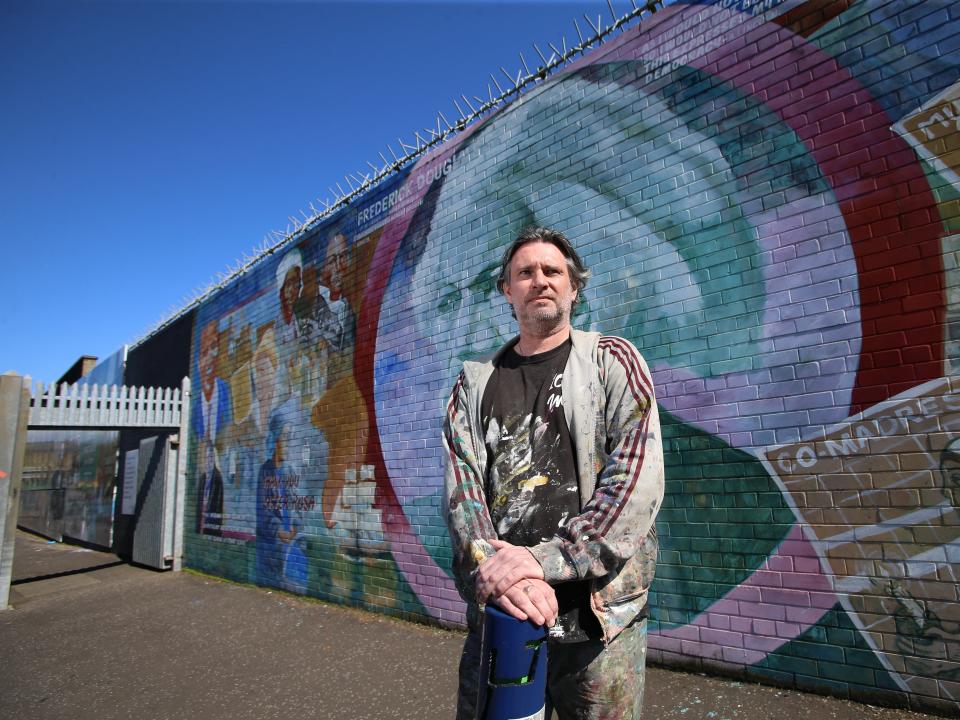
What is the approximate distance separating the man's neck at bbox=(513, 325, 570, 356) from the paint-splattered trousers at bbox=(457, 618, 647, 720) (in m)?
0.83

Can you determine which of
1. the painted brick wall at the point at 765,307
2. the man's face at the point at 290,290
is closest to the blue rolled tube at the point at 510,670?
the painted brick wall at the point at 765,307

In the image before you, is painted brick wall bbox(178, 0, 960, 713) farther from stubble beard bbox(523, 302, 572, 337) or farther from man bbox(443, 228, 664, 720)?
stubble beard bbox(523, 302, 572, 337)

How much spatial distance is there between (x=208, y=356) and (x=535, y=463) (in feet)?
31.2

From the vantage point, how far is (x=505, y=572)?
1.30m

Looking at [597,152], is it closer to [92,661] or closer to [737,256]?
[737,256]

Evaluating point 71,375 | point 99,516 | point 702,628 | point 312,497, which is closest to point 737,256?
point 702,628

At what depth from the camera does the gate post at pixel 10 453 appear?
752 centimetres

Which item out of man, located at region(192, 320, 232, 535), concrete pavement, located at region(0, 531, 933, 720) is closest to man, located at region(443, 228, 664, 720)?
concrete pavement, located at region(0, 531, 933, 720)

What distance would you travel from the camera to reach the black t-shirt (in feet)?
4.72

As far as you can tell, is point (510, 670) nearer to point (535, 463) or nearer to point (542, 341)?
point (535, 463)

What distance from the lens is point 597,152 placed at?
4402mm

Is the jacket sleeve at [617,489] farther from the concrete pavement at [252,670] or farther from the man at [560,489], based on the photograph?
the concrete pavement at [252,670]

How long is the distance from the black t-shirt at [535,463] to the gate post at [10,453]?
8930mm

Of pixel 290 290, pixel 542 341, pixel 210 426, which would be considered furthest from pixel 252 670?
pixel 210 426
